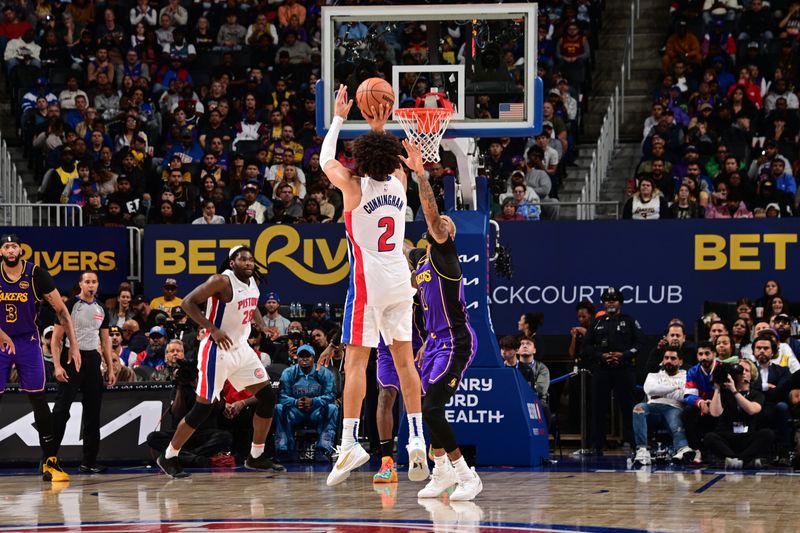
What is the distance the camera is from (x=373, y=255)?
30.0 ft

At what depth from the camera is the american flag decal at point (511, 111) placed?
12.7 meters

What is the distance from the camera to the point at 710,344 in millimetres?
13602

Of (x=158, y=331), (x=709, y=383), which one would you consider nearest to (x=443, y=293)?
(x=709, y=383)

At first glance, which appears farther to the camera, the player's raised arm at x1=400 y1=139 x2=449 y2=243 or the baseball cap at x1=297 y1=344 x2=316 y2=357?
the baseball cap at x1=297 y1=344 x2=316 y2=357

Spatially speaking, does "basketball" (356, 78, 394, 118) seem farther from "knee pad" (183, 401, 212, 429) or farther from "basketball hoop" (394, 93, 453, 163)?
"knee pad" (183, 401, 212, 429)

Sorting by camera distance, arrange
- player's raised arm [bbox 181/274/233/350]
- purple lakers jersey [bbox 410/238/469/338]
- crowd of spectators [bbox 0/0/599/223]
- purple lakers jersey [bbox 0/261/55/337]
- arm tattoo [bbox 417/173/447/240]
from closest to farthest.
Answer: arm tattoo [bbox 417/173/447/240] → purple lakers jersey [bbox 410/238/469/338] → player's raised arm [bbox 181/274/233/350] → purple lakers jersey [bbox 0/261/55/337] → crowd of spectators [bbox 0/0/599/223]

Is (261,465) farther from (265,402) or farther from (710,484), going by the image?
(710,484)

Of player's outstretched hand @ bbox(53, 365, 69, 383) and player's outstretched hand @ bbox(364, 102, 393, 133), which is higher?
player's outstretched hand @ bbox(364, 102, 393, 133)

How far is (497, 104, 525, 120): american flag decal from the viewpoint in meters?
12.7

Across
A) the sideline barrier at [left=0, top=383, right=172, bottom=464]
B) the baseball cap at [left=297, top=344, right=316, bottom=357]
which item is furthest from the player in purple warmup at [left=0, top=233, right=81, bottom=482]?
the baseball cap at [left=297, top=344, right=316, bottom=357]

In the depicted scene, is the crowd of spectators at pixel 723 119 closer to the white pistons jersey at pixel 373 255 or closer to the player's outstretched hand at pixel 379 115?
the player's outstretched hand at pixel 379 115

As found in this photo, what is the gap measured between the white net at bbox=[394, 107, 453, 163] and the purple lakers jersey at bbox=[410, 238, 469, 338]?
1.63 m

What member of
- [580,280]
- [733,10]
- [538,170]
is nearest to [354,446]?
[580,280]

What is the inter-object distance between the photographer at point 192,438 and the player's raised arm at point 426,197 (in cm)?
455
